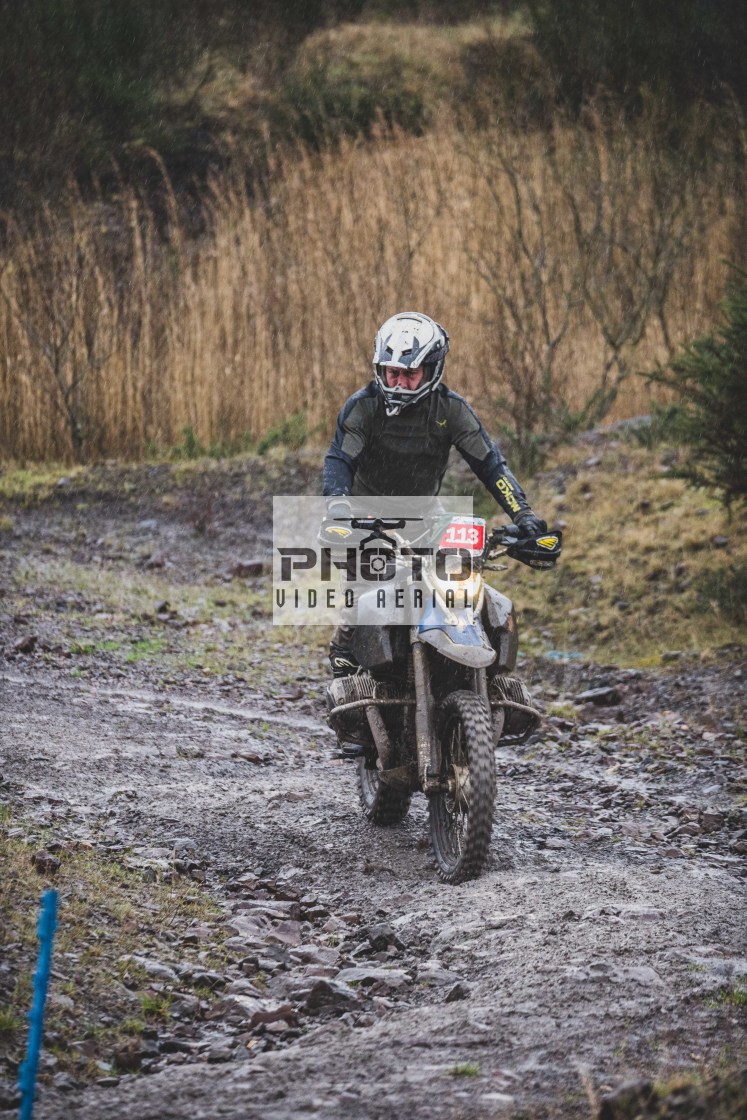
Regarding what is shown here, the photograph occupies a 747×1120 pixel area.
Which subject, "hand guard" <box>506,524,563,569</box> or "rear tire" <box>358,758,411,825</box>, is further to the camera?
"rear tire" <box>358,758,411,825</box>

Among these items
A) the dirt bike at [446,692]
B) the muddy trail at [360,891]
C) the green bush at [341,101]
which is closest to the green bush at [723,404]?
the muddy trail at [360,891]

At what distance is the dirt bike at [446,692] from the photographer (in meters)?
4.50

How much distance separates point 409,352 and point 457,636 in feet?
4.14

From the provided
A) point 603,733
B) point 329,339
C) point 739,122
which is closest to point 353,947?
point 603,733

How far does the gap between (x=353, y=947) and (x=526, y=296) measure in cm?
970

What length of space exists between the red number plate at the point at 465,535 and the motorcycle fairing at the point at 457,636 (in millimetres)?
249

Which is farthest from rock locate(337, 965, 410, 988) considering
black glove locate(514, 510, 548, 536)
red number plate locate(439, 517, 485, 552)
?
black glove locate(514, 510, 548, 536)

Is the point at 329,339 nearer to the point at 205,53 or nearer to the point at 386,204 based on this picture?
the point at 386,204

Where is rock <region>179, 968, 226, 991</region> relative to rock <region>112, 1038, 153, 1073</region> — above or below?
below

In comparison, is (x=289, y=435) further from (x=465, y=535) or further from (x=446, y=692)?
(x=465, y=535)

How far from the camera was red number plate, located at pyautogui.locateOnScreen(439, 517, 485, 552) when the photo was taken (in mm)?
4625

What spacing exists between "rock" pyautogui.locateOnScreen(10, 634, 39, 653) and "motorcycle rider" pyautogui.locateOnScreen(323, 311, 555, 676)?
9.99ft

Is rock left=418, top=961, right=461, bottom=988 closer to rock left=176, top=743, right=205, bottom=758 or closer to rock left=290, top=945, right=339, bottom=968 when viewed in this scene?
rock left=290, top=945, right=339, bottom=968

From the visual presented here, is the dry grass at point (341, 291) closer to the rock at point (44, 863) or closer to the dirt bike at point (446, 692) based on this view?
the dirt bike at point (446, 692)
